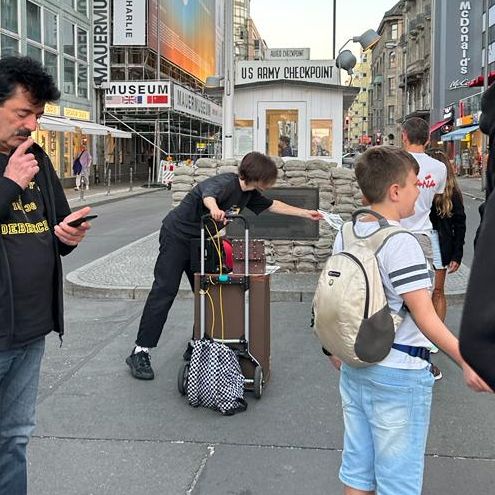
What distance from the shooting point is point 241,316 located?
15.8 ft

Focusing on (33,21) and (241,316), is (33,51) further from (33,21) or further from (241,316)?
(241,316)

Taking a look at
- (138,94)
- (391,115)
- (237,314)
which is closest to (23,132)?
(237,314)

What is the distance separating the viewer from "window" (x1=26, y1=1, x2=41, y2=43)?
27186 mm

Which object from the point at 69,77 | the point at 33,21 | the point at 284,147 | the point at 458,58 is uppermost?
the point at 458,58

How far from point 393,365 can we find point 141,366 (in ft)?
9.89

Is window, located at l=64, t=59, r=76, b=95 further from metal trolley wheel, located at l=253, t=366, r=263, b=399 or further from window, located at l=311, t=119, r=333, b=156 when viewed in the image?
metal trolley wheel, located at l=253, t=366, r=263, b=399

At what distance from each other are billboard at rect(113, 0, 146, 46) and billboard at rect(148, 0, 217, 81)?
3.03ft

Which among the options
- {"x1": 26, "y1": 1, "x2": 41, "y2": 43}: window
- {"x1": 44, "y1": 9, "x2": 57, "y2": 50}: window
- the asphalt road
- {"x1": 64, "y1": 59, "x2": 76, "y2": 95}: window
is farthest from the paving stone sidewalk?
{"x1": 26, "y1": 1, "x2": 41, "y2": 43}: window

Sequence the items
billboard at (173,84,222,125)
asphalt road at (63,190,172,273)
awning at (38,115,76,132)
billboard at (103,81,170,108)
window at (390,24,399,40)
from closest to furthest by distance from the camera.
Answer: asphalt road at (63,190,172,273) → awning at (38,115,76,132) → billboard at (103,81,170,108) → billboard at (173,84,222,125) → window at (390,24,399,40)

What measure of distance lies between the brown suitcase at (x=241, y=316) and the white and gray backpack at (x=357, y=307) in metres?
2.26

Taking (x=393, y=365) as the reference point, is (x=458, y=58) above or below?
above

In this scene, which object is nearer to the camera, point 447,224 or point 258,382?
point 258,382

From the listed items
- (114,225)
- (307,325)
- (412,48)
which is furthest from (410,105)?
(307,325)

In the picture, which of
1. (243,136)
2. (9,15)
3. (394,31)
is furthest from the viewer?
(394,31)
